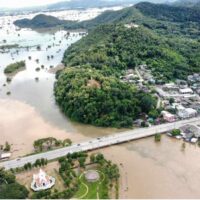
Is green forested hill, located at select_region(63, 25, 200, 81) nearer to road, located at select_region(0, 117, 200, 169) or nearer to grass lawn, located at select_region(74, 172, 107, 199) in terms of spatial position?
road, located at select_region(0, 117, 200, 169)

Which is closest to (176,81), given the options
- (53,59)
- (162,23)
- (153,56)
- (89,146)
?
(153,56)

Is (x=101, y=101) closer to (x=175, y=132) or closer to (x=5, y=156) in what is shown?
(x=175, y=132)

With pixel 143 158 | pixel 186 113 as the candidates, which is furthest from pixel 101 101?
pixel 143 158

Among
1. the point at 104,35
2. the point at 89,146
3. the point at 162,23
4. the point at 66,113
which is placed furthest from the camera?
the point at 162,23

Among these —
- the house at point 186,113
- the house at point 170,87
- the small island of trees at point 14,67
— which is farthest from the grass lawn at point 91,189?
the small island of trees at point 14,67

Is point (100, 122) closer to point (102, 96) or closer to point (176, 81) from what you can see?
point (102, 96)
